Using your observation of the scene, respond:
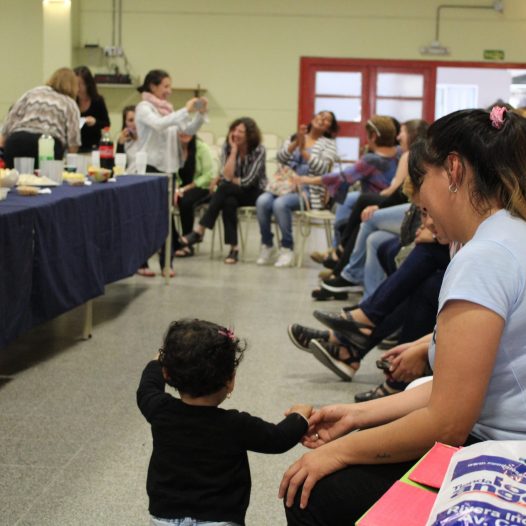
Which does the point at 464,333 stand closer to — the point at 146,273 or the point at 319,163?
the point at 146,273

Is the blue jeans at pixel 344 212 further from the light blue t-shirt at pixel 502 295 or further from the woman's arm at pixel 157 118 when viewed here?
the light blue t-shirt at pixel 502 295

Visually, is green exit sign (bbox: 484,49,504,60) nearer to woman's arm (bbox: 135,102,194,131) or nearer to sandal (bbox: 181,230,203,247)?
sandal (bbox: 181,230,203,247)

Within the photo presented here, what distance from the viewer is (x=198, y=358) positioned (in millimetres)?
1561

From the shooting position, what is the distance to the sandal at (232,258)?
675cm

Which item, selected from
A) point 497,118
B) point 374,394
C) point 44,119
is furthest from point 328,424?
point 44,119

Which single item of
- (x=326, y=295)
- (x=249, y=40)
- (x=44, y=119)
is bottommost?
(x=326, y=295)

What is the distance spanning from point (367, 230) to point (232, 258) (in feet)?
7.02

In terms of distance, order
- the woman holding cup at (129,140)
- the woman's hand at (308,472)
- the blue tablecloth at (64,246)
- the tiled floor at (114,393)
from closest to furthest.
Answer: the woman's hand at (308,472) → the tiled floor at (114,393) → the blue tablecloth at (64,246) → the woman holding cup at (129,140)

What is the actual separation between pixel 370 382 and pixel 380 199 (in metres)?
1.89

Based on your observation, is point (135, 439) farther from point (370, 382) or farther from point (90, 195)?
point (90, 195)

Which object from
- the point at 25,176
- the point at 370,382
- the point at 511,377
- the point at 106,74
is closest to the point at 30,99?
the point at 25,176

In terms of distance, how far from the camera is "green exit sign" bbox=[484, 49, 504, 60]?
11062 mm

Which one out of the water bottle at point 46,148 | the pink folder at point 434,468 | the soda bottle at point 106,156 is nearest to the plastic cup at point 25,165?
the water bottle at point 46,148

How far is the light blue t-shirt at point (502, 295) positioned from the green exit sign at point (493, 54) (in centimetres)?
1037
